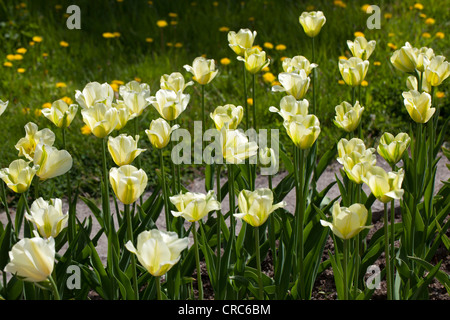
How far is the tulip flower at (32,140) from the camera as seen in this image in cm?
179

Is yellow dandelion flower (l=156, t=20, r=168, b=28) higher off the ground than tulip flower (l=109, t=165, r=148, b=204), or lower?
lower

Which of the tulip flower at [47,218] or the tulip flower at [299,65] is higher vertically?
the tulip flower at [299,65]

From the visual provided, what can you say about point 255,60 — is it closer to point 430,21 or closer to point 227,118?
point 227,118

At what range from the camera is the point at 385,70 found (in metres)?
3.85

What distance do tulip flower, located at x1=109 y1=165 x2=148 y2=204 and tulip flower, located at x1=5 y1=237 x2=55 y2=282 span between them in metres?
0.22

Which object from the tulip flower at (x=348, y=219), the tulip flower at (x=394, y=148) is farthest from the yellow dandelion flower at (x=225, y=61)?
the tulip flower at (x=348, y=219)

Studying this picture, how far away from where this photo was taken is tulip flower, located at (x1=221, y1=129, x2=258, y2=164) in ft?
5.04

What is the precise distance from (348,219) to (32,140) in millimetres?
927

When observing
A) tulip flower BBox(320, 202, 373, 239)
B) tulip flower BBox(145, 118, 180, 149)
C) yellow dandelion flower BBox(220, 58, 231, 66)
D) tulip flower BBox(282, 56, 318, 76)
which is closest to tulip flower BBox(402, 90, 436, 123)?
tulip flower BBox(282, 56, 318, 76)

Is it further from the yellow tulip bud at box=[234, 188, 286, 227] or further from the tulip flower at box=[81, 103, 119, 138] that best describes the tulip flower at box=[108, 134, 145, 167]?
the yellow tulip bud at box=[234, 188, 286, 227]

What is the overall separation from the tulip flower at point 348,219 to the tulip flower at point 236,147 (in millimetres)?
283

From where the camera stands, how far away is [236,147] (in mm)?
1548

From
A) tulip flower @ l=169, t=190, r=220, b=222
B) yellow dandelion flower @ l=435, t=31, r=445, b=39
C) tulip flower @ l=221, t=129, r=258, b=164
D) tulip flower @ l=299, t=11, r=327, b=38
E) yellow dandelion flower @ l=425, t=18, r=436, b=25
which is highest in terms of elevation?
tulip flower @ l=299, t=11, r=327, b=38

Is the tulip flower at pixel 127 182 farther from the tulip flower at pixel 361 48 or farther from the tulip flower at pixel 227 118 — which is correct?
the tulip flower at pixel 361 48
